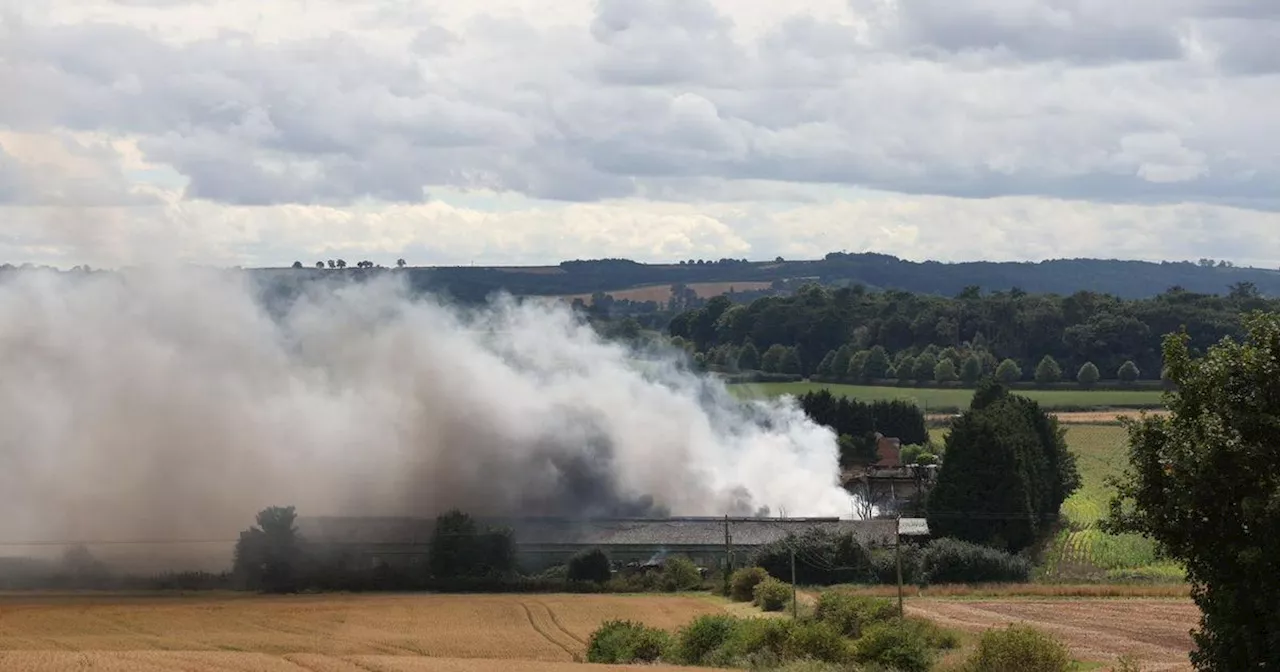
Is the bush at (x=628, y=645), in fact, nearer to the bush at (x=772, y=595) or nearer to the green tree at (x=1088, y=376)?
the bush at (x=772, y=595)

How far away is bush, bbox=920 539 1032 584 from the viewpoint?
94062 mm

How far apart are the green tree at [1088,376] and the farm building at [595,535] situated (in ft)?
323

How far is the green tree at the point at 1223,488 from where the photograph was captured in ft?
120

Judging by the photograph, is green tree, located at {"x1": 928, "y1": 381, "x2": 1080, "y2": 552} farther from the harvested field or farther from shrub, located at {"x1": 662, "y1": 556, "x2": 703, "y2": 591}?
the harvested field

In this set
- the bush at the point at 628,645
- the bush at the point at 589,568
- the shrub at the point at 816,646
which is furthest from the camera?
the bush at the point at 589,568

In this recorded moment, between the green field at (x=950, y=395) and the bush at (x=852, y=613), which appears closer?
the bush at (x=852, y=613)

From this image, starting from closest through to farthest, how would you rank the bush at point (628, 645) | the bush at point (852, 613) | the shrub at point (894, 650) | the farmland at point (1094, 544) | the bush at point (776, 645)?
1. the shrub at point (894, 650)
2. the bush at point (776, 645)
3. the bush at point (628, 645)
4. the bush at point (852, 613)
5. the farmland at point (1094, 544)

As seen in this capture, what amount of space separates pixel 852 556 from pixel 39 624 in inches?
1770

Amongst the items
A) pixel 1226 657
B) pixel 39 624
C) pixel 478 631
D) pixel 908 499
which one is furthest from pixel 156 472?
pixel 1226 657

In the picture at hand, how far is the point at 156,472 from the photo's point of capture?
9706 centimetres

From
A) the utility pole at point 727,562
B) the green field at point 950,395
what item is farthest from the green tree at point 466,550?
the green field at point 950,395

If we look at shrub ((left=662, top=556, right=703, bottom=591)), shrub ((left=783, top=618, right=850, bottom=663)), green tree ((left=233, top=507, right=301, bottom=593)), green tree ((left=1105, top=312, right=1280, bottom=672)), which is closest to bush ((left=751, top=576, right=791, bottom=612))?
shrub ((left=662, top=556, right=703, bottom=591))

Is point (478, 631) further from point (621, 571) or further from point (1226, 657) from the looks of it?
point (1226, 657)

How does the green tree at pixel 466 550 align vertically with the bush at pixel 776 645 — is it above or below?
above
